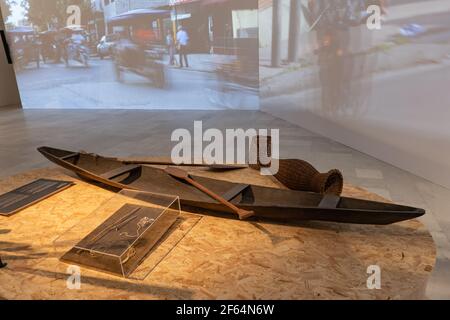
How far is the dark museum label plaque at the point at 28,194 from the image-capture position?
179 centimetres

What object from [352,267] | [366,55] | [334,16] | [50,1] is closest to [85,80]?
[50,1]

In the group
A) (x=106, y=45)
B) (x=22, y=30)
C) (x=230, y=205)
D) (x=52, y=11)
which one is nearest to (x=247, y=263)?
(x=230, y=205)

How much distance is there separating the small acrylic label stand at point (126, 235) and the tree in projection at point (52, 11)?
7.14 metres

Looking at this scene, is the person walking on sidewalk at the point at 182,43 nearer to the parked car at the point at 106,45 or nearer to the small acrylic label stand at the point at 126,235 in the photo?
the parked car at the point at 106,45

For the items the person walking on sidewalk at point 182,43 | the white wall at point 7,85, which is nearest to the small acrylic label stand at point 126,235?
the person walking on sidewalk at point 182,43

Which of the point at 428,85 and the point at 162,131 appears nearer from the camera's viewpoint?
the point at 428,85

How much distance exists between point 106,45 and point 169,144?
394 centimetres

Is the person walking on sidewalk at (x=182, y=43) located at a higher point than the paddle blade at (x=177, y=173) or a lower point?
higher

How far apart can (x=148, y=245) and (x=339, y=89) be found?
390 cm

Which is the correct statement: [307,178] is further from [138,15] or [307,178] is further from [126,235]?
[138,15]

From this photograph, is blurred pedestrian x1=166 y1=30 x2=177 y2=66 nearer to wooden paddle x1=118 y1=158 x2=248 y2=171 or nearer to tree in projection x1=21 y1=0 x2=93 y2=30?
tree in projection x1=21 y1=0 x2=93 y2=30

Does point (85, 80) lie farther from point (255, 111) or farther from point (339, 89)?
point (339, 89)

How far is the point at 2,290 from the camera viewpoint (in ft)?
4.00

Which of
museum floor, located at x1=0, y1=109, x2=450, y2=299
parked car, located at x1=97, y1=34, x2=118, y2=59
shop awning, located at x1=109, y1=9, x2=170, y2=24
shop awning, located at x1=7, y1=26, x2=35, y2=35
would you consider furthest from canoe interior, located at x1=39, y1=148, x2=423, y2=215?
shop awning, located at x1=7, y1=26, x2=35, y2=35
